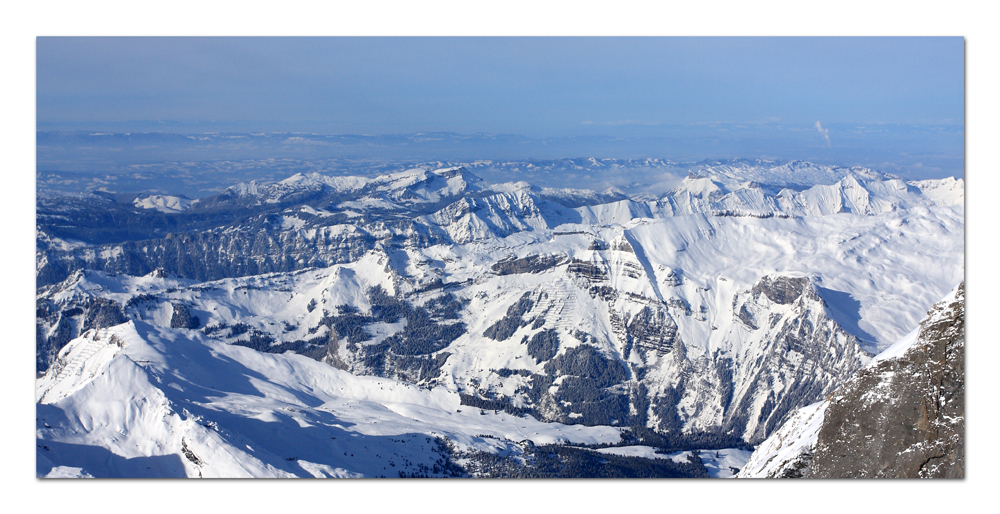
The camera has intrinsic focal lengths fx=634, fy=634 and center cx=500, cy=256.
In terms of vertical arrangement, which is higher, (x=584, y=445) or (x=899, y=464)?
(x=899, y=464)

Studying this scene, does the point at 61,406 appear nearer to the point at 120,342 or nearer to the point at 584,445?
the point at 120,342

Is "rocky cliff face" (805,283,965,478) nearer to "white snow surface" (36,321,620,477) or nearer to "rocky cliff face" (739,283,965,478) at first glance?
"rocky cliff face" (739,283,965,478)

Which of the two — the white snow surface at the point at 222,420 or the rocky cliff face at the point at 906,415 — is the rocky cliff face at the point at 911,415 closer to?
the rocky cliff face at the point at 906,415

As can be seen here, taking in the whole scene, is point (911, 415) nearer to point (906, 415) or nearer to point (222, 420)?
point (906, 415)

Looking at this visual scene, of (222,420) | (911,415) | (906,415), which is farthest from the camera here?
(222,420)

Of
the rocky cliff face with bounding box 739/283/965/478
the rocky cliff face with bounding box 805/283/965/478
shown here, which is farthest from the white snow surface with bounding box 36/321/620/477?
the rocky cliff face with bounding box 805/283/965/478

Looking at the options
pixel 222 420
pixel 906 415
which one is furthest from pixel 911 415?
pixel 222 420
